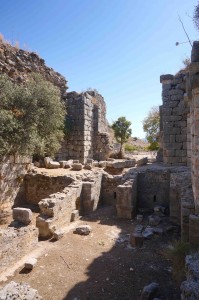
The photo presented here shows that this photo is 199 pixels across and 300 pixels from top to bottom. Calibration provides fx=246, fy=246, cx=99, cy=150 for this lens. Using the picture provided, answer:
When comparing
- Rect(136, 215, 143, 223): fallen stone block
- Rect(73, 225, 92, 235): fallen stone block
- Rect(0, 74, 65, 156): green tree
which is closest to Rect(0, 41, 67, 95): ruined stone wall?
Rect(0, 74, 65, 156): green tree

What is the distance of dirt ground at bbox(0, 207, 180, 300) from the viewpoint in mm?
5012

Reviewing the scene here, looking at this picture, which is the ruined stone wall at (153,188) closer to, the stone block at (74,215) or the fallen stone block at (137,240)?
the stone block at (74,215)

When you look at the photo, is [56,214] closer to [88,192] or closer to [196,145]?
[88,192]

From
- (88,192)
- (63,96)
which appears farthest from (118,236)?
(63,96)

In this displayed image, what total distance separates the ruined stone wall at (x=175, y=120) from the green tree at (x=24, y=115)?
5.77 m

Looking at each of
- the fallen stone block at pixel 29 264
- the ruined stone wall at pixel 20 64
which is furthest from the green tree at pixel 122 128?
the fallen stone block at pixel 29 264

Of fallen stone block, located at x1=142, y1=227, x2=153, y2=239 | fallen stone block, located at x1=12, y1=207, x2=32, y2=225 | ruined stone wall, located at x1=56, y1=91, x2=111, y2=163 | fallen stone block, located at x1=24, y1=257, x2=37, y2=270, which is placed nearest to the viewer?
fallen stone block, located at x1=24, y1=257, x2=37, y2=270

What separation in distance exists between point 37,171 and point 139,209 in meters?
5.36

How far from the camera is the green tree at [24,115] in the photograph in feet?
32.5

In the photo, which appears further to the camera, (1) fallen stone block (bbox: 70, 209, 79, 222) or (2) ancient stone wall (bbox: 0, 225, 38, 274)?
(1) fallen stone block (bbox: 70, 209, 79, 222)

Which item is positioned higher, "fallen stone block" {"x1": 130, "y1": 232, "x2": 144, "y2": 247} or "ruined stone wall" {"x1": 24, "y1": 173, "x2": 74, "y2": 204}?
"ruined stone wall" {"x1": 24, "y1": 173, "x2": 74, "y2": 204}

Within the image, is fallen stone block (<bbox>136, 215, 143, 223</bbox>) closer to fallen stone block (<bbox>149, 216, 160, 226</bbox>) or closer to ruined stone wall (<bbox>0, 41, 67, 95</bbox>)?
fallen stone block (<bbox>149, 216, 160, 226</bbox>)

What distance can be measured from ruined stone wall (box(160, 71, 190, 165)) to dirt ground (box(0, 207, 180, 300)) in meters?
5.55

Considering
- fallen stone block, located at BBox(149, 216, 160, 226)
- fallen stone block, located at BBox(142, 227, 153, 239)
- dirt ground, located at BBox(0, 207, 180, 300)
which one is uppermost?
fallen stone block, located at BBox(149, 216, 160, 226)
